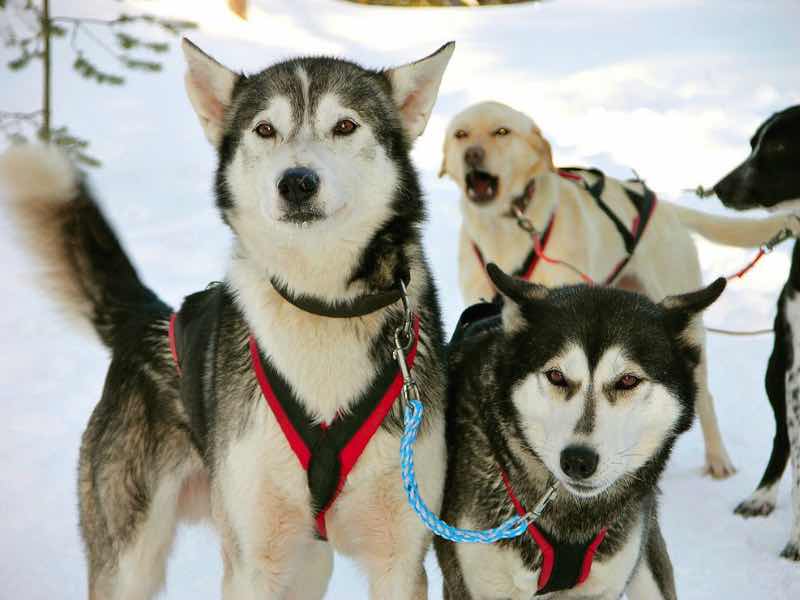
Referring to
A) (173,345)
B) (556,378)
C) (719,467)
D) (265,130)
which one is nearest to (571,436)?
(556,378)

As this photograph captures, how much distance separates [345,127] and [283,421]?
2.33ft

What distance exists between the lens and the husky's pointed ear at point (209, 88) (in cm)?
254

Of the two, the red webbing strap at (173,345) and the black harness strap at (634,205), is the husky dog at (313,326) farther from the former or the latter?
the black harness strap at (634,205)

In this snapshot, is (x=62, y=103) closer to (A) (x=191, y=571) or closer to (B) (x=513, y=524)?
(A) (x=191, y=571)

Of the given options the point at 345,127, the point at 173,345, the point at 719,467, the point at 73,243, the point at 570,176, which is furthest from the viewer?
the point at 570,176

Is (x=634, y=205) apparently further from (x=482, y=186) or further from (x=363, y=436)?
(x=363, y=436)

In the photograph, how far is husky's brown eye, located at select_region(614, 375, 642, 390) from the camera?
7.82 feet

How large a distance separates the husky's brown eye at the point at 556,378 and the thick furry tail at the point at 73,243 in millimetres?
1210

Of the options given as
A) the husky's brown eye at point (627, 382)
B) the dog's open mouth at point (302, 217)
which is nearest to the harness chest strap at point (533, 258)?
the husky's brown eye at point (627, 382)

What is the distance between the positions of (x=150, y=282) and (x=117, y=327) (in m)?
4.19

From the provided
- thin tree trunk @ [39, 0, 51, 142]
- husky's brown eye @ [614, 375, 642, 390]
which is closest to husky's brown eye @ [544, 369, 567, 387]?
husky's brown eye @ [614, 375, 642, 390]

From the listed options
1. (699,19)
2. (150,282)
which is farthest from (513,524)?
(699,19)

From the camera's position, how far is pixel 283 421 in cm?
240

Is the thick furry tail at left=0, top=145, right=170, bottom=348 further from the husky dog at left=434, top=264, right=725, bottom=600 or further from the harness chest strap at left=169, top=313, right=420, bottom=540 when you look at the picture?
the husky dog at left=434, top=264, right=725, bottom=600
